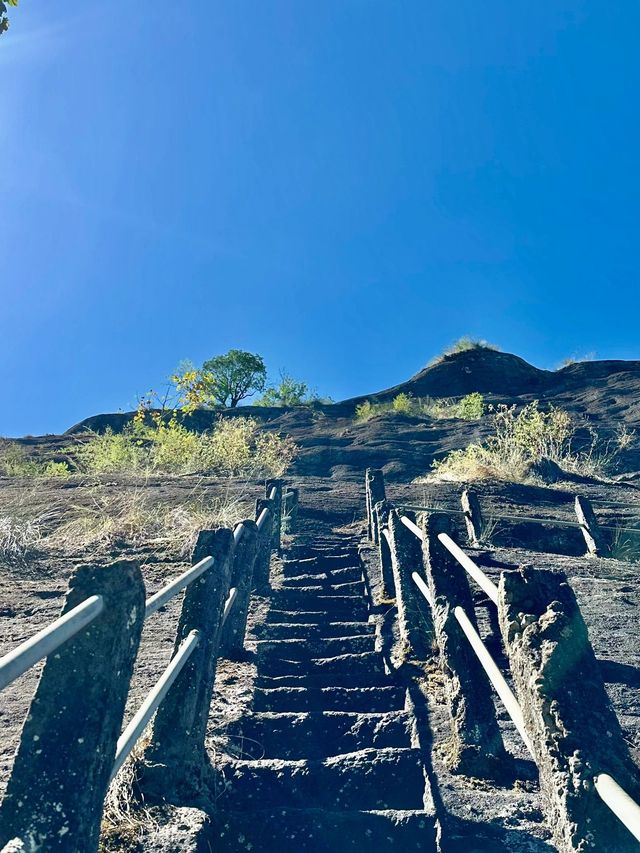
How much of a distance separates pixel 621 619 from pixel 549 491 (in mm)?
7346

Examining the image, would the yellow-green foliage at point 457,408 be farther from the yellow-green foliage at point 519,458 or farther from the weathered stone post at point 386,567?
the weathered stone post at point 386,567

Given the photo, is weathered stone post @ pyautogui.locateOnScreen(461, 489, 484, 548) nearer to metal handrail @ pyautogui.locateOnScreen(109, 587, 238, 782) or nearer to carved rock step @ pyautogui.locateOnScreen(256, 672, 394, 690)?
carved rock step @ pyautogui.locateOnScreen(256, 672, 394, 690)

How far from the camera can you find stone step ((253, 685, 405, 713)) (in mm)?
4887

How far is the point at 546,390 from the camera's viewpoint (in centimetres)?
2930

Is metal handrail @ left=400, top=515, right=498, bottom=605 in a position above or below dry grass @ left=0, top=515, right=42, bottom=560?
below

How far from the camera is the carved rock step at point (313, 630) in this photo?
6.24 metres

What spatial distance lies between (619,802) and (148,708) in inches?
70.2

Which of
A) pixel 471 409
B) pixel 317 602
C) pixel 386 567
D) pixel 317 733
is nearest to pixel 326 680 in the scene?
pixel 317 733

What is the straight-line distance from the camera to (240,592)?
5.76 m

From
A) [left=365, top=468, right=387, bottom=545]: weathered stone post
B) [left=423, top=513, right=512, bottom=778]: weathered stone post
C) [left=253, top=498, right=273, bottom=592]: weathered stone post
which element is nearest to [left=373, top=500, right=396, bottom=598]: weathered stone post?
[left=253, top=498, right=273, bottom=592]: weathered stone post

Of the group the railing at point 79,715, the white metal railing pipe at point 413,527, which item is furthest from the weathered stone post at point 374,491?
the railing at point 79,715

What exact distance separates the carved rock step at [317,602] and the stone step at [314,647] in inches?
31.1

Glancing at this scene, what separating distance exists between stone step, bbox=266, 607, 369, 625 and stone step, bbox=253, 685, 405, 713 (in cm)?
160

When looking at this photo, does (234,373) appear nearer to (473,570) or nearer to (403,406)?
(403,406)
